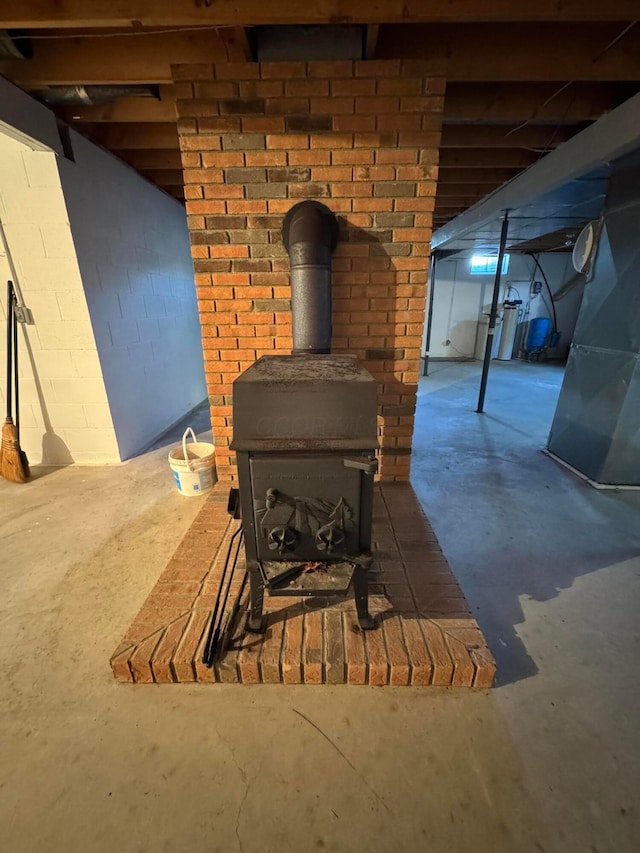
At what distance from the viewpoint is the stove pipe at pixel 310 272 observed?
6.11ft

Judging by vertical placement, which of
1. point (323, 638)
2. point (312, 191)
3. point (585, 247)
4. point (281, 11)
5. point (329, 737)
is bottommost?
point (329, 737)

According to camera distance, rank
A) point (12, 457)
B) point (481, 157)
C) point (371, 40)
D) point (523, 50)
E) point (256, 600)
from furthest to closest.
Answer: point (481, 157) → point (12, 457) → point (523, 50) → point (371, 40) → point (256, 600)

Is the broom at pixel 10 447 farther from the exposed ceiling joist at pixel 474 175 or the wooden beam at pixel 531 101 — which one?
the exposed ceiling joist at pixel 474 175

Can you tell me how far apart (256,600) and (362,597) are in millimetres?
409

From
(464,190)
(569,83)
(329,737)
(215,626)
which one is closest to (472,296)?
(464,190)

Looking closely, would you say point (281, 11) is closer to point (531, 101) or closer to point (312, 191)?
point (312, 191)

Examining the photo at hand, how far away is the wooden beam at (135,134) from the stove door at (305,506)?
3111 mm

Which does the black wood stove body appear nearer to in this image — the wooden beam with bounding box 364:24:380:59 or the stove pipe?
the stove pipe

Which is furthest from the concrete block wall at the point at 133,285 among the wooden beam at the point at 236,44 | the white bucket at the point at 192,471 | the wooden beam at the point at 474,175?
the wooden beam at the point at 474,175

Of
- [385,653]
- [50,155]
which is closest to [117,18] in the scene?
[50,155]

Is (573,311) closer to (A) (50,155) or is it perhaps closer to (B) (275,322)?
(B) (275,322)

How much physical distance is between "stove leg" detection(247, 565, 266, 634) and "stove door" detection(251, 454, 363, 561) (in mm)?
79

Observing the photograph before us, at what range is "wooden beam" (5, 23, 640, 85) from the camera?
197cm

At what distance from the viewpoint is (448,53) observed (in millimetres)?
1993
